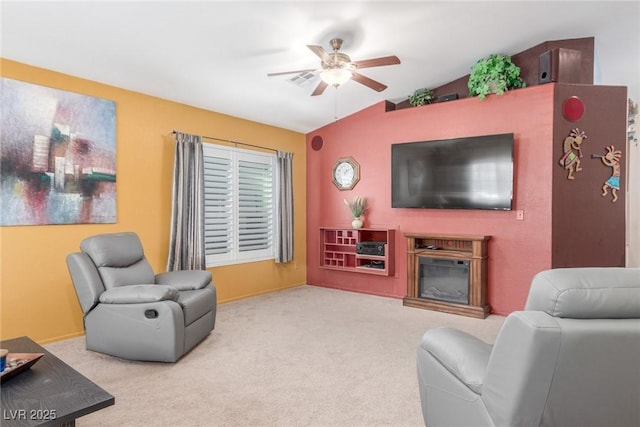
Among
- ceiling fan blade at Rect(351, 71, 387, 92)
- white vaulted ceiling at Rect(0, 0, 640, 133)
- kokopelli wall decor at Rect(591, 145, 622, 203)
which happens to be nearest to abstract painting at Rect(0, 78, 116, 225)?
white vaulted ceiling at Rect(0, 0, 640, 133)

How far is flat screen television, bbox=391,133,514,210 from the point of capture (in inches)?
171

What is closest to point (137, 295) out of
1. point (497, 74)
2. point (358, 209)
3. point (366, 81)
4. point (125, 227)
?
point (125, 227)

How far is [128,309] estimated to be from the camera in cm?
294

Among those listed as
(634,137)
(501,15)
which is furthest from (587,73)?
(634,137)

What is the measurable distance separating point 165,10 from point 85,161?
1848mm

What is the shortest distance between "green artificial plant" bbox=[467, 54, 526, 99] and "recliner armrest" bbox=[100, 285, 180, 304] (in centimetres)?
415

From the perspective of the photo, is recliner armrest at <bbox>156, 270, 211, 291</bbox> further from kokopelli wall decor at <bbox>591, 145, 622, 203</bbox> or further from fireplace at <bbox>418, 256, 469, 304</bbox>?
kokopelli wall decor at <bbox>591, 145, 622, 203</bbox>

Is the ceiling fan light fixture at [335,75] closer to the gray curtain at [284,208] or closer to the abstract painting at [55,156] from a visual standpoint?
the abstract painting at [55,156]

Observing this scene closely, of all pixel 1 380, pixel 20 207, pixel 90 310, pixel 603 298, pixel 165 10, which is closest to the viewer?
pixel 603 298

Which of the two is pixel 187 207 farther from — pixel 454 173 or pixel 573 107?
pixel 573 107

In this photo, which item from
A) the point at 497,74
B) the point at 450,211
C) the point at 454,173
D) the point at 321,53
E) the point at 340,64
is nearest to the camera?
the point at 321,53

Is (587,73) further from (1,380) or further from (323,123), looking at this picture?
(1,380)

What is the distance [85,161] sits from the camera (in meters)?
3.74

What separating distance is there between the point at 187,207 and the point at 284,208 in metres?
1.66
